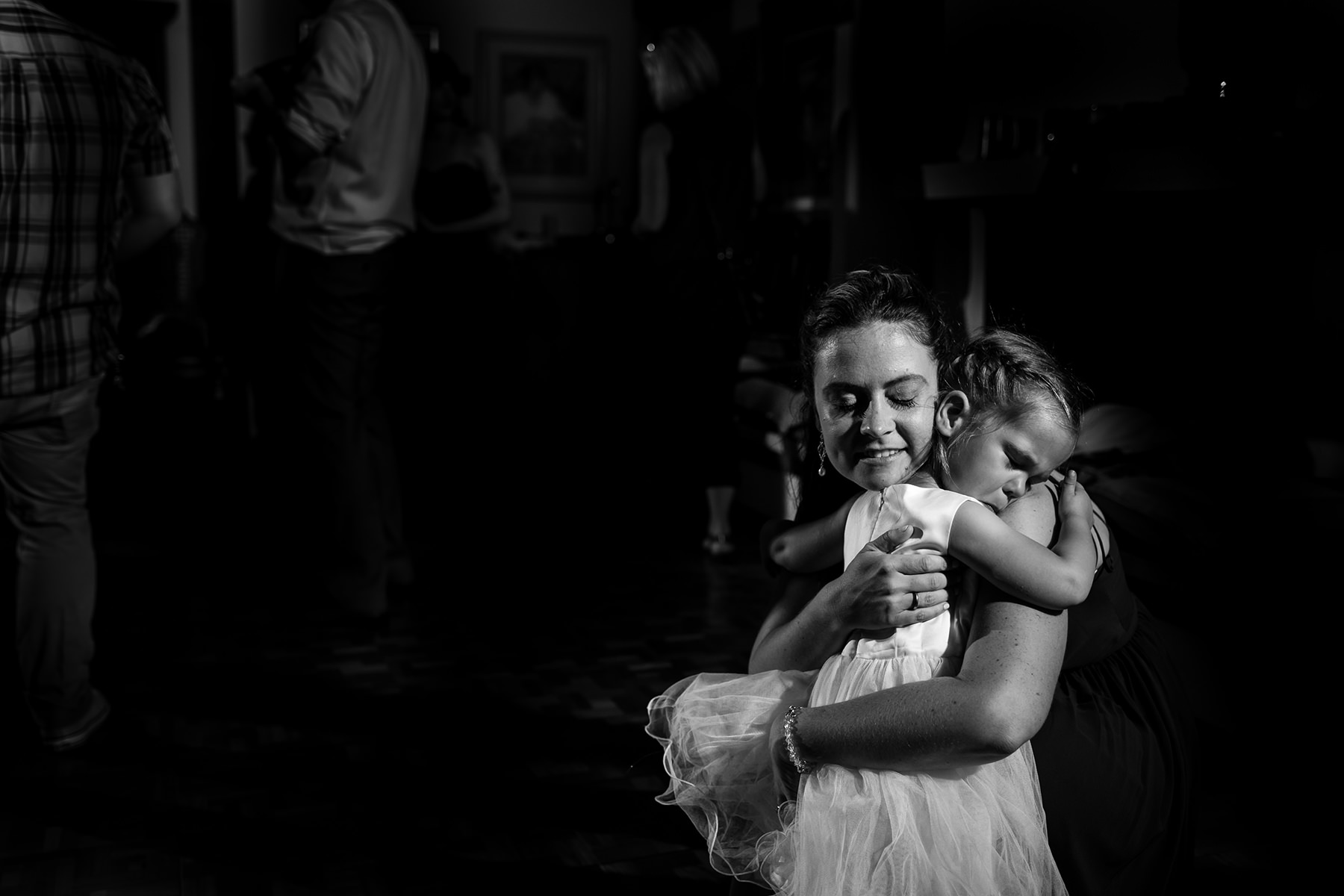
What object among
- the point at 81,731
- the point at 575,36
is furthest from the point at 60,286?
the point at 575,36

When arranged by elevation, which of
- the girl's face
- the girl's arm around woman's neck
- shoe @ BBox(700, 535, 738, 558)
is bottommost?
shoe @ BBox(700, 535, 738, 558)

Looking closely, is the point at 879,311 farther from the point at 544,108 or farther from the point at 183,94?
the point at 183,94

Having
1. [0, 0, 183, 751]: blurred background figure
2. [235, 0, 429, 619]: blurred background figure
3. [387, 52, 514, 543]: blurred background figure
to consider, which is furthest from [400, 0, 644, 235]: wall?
[0, 0, 183, 751]: blurred background figure

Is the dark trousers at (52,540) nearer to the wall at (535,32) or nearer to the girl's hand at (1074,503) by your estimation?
the girl's hand at (1074,503)

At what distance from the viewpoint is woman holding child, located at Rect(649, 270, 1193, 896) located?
1.16 metres

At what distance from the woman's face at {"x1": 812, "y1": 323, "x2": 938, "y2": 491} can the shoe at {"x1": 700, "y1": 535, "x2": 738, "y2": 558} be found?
292 cm

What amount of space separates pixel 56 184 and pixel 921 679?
76.4 inches

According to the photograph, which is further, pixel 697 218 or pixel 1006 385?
pixel 697 218

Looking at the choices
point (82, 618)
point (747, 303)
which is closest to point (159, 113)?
point (82, 618)

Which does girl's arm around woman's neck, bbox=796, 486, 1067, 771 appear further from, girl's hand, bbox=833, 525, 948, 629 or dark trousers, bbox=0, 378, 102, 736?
dark trousers, bbox=0, 378, 102, 736

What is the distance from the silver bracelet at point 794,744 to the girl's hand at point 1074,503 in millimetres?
325

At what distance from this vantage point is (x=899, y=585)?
1211 mm

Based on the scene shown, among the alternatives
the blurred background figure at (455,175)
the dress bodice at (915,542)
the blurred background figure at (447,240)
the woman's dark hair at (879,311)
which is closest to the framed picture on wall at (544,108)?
the blurred background figure at (447,240)

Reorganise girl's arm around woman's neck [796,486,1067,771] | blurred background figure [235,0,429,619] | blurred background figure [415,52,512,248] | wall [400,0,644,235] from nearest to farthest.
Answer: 1. girl's arm around woman's neck [796,486,1067,771]
2. blurred background figure [235,0,429,619]
3. blurred background figure [415,52,512,248]
4. wall [400,0,644,235]
